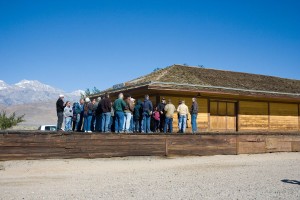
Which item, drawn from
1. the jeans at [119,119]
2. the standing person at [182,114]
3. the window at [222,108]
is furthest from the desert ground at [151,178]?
the window at [222,108]

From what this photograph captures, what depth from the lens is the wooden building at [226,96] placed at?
1938 cm

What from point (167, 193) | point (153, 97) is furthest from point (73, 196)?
point (153, 97)

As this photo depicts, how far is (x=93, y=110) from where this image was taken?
14875mm

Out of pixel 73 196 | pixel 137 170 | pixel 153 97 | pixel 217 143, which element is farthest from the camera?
pixel 153 97

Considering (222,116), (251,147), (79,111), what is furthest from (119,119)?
(222,116)

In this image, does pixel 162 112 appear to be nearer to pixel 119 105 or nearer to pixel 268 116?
pixel 119 105

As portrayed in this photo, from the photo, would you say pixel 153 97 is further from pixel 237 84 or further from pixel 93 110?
pixel 237 84

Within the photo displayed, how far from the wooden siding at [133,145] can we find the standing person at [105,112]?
96 centimetres

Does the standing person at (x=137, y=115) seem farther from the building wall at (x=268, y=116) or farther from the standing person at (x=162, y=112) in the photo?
the building wall at (x=268, y=116)

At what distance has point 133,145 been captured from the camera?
13.7m

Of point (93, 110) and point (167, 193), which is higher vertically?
point (93, 110)

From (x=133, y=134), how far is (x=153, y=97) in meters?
5.71

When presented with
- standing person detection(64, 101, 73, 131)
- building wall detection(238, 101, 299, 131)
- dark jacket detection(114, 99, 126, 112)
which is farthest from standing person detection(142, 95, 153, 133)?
building wall detection(238, 101, 299, 131)

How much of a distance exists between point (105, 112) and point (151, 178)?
190 inches
